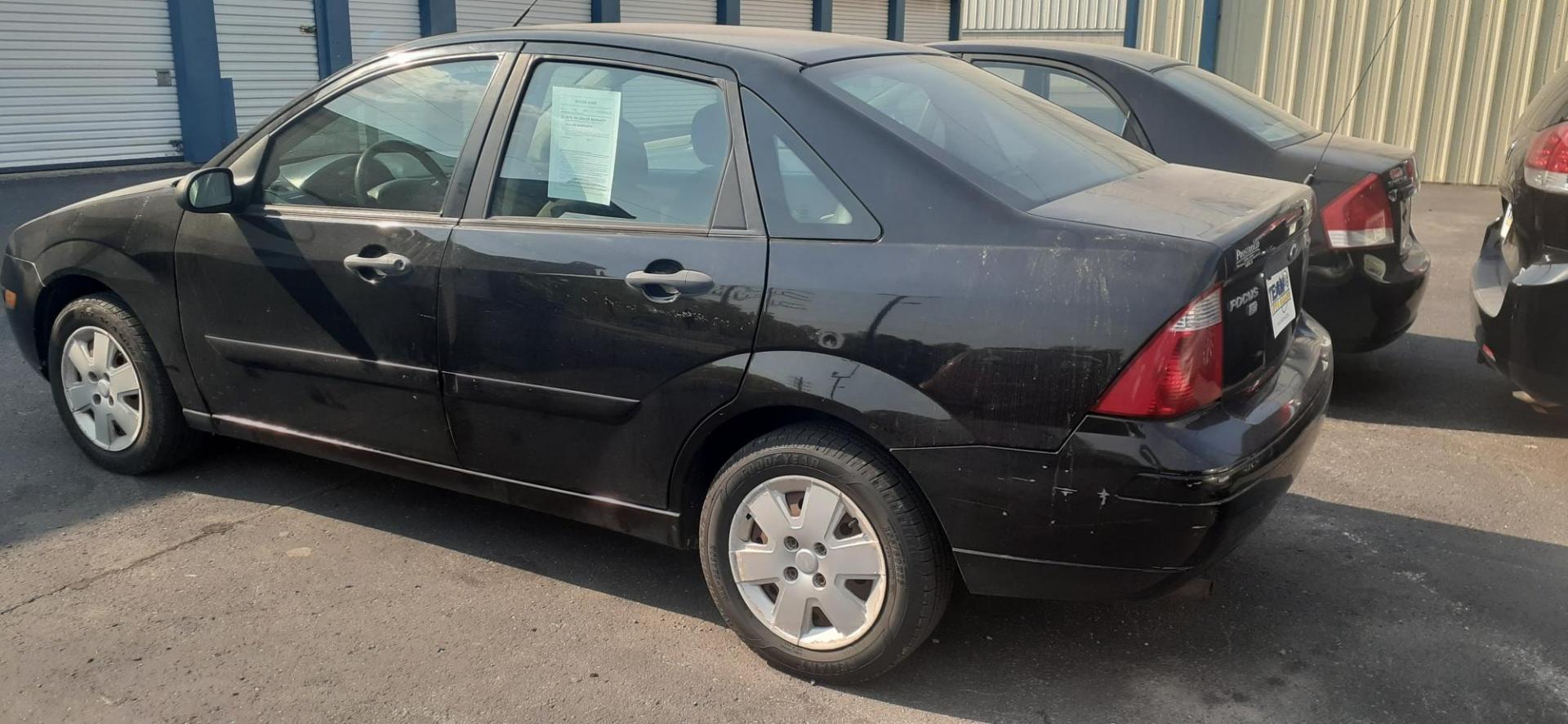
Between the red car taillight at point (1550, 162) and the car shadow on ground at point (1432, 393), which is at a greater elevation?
the red car taillight at point (1550, 162)

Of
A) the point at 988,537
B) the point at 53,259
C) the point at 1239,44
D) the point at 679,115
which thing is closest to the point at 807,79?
the point at 679,115

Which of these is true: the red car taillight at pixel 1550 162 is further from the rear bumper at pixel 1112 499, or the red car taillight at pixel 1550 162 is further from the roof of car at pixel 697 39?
the roof of car at pixel 697 39

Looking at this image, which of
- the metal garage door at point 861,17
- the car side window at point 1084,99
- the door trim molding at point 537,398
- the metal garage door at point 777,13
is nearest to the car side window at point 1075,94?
the car side window at point 1084,99

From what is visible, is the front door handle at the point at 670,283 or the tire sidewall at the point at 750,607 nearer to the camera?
the tire sidewall at the point at 750,607

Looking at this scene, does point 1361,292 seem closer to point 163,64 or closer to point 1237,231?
point 1237,231

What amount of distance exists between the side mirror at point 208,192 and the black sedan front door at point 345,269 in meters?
0.07

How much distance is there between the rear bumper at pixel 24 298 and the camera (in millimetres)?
4574

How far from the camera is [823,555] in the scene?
315 centimetres

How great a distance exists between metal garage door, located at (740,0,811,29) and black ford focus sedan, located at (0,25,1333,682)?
15.3 metres

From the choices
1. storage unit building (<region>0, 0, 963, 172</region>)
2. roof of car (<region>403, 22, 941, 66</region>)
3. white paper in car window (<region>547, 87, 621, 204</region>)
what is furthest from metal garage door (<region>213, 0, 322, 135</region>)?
white paper in car window (<region>547, 87, 621, 204</region>)

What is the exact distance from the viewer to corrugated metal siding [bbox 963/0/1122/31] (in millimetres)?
20141

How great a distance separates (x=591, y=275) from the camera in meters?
3.33

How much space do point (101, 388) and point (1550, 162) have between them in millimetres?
5264

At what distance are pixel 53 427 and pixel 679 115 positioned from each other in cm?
330
